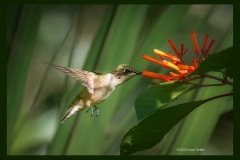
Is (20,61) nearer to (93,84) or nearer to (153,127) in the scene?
(93,84)

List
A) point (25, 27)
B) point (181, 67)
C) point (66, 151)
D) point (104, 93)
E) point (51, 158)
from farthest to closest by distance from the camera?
point (25, 27)
point (66, 151)
point (51, 158)
point (104, 93)
point (181, 67)

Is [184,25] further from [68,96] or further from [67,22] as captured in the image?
[68,96]

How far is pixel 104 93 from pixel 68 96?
0.55 m

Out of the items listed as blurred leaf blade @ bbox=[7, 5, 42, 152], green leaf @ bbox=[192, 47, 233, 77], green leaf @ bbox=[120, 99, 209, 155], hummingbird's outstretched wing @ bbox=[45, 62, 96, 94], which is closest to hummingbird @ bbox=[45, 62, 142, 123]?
hummingbird's outstretched wing @ bbox=[45, 62, 96, 94]

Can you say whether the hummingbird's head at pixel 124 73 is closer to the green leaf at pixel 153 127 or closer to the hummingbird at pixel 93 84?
the hummingbird at pixel 93 84

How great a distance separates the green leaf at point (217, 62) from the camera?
2.19 feet

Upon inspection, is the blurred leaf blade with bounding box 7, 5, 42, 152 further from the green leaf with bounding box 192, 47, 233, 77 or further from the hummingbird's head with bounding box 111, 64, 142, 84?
the green leaf with bounding box 192, 47, 233, 77

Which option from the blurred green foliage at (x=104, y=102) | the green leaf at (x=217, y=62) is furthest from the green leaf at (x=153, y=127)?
the blurred green foliage at (x=104, y=102)

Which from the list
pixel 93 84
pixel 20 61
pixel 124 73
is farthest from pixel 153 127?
pixel 20 61

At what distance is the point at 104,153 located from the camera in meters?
1.67

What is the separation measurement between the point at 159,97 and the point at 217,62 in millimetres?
142

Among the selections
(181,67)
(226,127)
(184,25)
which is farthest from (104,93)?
(226,127)

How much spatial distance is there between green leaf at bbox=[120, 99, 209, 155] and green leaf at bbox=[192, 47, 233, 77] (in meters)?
0.12

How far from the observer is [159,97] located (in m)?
0.79
